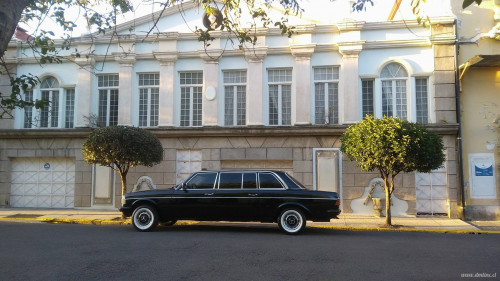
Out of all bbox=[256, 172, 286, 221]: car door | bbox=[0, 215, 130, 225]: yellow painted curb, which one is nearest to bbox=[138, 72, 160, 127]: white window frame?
bbox=[0, 215, 130, 225]: yellow painted curb

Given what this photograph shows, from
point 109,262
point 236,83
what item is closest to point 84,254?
point 109,262

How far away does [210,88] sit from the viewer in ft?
53.0

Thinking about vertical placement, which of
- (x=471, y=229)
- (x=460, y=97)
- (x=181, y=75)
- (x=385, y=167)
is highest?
(x=181, y=75)

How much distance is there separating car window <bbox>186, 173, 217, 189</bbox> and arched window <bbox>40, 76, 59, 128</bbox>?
9828 millimetres

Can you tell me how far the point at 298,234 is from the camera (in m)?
9.87

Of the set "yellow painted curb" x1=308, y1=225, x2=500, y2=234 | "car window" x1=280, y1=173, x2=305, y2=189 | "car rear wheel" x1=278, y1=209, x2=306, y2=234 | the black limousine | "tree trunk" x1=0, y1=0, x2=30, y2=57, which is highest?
"tree trunk" x1=0, y1=0, x2=30, y2=57

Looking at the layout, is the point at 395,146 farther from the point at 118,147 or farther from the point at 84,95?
the point at 84,95

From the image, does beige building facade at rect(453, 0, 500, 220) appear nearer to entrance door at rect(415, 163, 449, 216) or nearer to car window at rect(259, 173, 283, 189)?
entrance door at rect(415, 163, 449, 216)

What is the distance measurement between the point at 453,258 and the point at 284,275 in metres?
3.52

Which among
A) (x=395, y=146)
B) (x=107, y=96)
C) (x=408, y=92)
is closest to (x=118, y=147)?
(x=107, y=96)

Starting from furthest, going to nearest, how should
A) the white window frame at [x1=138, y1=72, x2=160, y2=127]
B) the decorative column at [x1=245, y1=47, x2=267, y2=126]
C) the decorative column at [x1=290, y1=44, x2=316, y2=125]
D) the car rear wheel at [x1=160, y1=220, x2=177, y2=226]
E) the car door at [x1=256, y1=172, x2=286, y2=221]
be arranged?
1. the white window frame at [x1=138, y1=72, x2=160, y2=127]
2. the decorative column at [x1=245, y1=47, x2=267, y2=126]
3. the decorative column at [x1=290, y1=44, x2=316, y2=125]
4. the car rear wheel at [x1=160, y1=220, x2=177, y2=226]
5. the car door at [x1=256, y1=172, x2=286, y2=221]

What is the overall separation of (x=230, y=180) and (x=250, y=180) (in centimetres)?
53

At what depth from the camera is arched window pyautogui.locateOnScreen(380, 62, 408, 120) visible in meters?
15.3

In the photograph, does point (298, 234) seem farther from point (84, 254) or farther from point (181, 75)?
point (181, 75)
